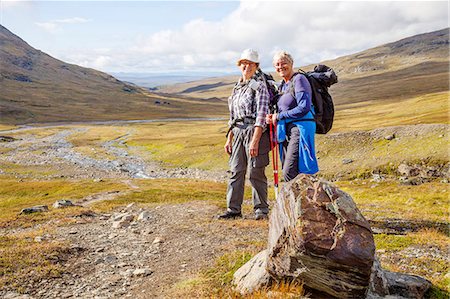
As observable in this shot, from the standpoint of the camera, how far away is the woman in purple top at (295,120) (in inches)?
380

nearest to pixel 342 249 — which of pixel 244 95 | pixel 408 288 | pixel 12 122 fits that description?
pixel 408 288

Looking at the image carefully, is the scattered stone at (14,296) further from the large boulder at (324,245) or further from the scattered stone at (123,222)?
the scattered stone at (123,222)

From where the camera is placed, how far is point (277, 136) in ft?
35.0

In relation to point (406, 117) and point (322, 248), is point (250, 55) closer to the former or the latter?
point (322, 248)

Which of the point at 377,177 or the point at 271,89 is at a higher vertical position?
the point at 271,89

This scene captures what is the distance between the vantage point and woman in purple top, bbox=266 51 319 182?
9.66 metres

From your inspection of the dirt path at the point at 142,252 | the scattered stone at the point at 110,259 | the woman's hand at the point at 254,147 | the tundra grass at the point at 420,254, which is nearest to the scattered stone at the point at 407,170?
the tundra grass at the point at 420,254

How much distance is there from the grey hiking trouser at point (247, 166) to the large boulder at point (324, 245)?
4818 millimetres

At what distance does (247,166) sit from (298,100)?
379 centimetres

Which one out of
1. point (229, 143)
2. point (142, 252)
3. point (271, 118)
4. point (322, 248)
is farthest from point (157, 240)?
point (322, 248)

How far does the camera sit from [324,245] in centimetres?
631

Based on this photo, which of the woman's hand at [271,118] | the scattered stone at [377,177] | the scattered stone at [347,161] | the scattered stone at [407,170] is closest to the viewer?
the woman's hand at [271,118]

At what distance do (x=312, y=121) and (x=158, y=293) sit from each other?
18.8 feet

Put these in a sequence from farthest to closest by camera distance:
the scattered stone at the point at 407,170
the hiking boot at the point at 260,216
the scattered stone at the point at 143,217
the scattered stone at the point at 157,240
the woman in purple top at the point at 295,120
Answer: the scattered stone at the point at 407,170 < the scattered stone at the point at 143,217 < the hiking boot at the point at 260,216 < the scattered stone at the point at 157,240 < the woman in purple top at the point at 295,120
